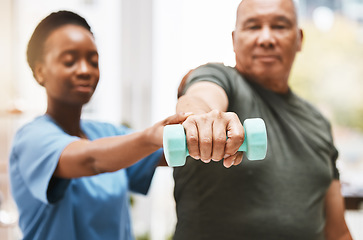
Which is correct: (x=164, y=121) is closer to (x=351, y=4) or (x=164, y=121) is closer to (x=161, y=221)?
(x=161, y=221)

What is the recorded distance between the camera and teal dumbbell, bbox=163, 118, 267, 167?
28 cm

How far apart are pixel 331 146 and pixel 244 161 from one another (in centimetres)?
14

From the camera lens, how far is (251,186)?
0.41 metres

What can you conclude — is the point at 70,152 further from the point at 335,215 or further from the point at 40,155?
the point at 335,215

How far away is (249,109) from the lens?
1.34ft

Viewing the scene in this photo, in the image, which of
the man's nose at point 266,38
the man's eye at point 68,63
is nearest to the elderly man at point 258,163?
the man's nose at point 266,38

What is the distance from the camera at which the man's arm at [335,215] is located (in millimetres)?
494

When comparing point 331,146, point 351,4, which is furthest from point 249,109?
point 351,4

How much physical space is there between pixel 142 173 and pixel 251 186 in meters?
0.19

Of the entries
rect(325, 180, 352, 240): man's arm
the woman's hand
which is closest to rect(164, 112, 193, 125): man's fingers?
the woman's hand

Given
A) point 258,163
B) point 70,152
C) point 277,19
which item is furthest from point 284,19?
point 70,152

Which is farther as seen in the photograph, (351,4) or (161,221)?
(351,4)

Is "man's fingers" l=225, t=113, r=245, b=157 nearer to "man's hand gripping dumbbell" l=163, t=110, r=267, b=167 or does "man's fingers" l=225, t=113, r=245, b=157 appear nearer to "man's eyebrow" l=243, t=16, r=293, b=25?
"man's hand gripping dumbbell" l=163, t=110, r=267, b=167

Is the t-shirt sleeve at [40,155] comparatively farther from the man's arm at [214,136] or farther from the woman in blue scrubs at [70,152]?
the man's arm at [214,136]
